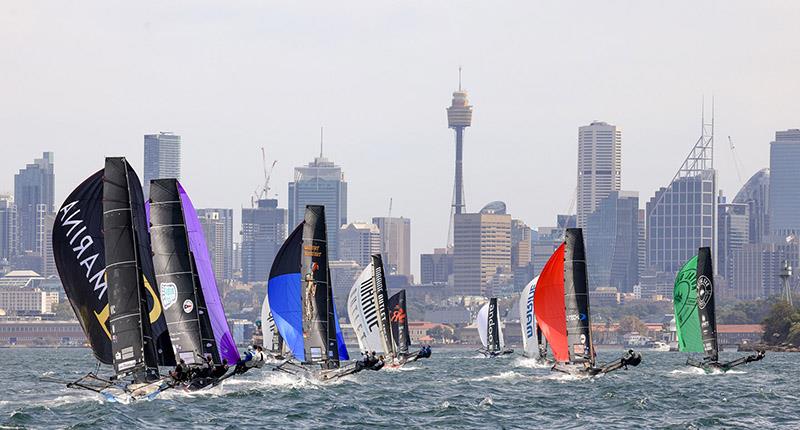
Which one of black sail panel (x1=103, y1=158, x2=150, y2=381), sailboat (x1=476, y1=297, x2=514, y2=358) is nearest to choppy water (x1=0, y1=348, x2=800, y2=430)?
black sail panel (x1=103, y1=158, x2=150, y2=381)

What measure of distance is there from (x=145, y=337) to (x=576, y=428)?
14030 mm

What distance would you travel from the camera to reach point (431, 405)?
63.7 m

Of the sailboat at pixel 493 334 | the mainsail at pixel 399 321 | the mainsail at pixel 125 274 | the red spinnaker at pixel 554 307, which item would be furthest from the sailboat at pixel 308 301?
the sailboat at pixel 493 334

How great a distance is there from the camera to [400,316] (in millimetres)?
112000

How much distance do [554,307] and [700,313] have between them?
40.6 feet

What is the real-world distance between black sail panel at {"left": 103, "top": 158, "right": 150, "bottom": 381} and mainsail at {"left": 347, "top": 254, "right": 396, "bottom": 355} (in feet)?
115

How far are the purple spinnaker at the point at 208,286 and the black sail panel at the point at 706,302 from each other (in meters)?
34.3

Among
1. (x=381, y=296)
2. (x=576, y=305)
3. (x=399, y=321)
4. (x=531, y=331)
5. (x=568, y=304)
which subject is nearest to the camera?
(x=576, y=305)

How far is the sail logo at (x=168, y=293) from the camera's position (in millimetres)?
57438

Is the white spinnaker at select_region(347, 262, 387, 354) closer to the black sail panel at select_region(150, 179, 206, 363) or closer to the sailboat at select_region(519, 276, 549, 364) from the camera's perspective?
the sailboat at select_region(519, 276, 549, 364)

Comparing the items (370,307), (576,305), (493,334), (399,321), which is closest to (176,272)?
(576,305)

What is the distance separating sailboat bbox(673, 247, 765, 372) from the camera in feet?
289

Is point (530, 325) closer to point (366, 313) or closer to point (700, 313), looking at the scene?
point (700, 313)

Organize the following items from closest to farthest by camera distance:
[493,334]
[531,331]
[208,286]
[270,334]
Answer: [208,286] < [270,334] < [531,331] < [493,334]
